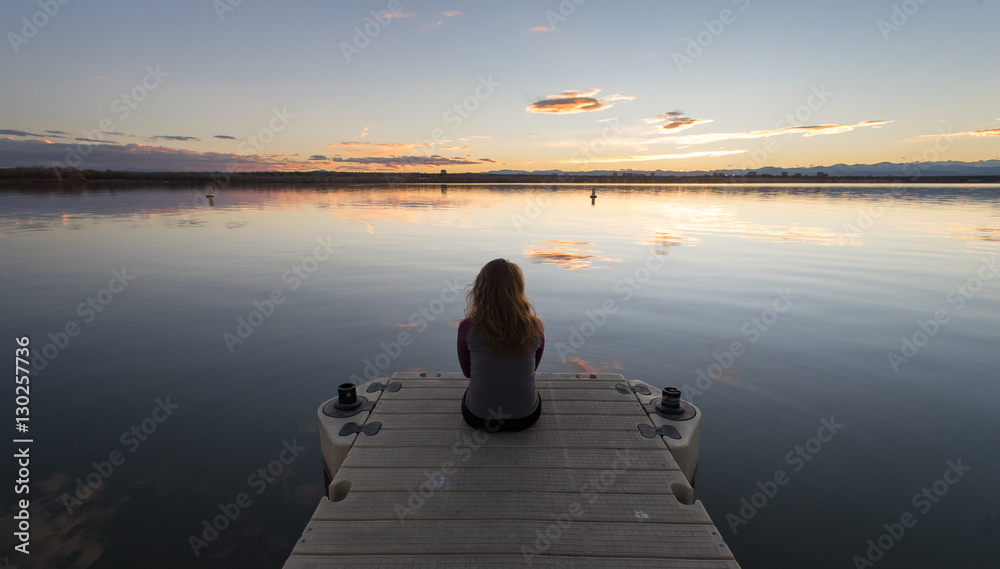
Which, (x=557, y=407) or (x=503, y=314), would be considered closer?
(x=503, y=314)

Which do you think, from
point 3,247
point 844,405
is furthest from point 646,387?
point 3,247

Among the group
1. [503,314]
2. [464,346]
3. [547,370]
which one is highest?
[503,314]

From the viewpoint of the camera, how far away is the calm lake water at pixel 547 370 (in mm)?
4168

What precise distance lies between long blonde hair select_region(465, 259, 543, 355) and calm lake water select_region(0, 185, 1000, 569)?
8.86 ft

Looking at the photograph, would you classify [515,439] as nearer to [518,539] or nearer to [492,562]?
[518,539]

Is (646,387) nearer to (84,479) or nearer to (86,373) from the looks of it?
(84,479)

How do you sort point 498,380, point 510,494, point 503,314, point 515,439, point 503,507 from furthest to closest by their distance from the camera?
point 515,439 < point 498,380 < point 503,314 < point 510,494 < point 503,507

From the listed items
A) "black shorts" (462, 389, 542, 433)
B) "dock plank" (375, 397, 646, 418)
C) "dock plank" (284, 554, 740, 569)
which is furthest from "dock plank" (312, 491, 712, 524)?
"dock plank" (375, 397, 646, 418)

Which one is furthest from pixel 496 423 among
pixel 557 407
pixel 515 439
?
pixel 557 407

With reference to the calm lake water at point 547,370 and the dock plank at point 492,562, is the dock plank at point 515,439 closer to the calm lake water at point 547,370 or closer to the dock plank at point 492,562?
the calm lake water at point 547,370

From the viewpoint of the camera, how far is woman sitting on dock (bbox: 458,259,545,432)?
3.96 meters

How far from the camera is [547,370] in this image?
7.49 meters

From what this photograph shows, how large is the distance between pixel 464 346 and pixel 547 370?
3.59 metres

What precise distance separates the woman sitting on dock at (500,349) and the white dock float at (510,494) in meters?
0.25
